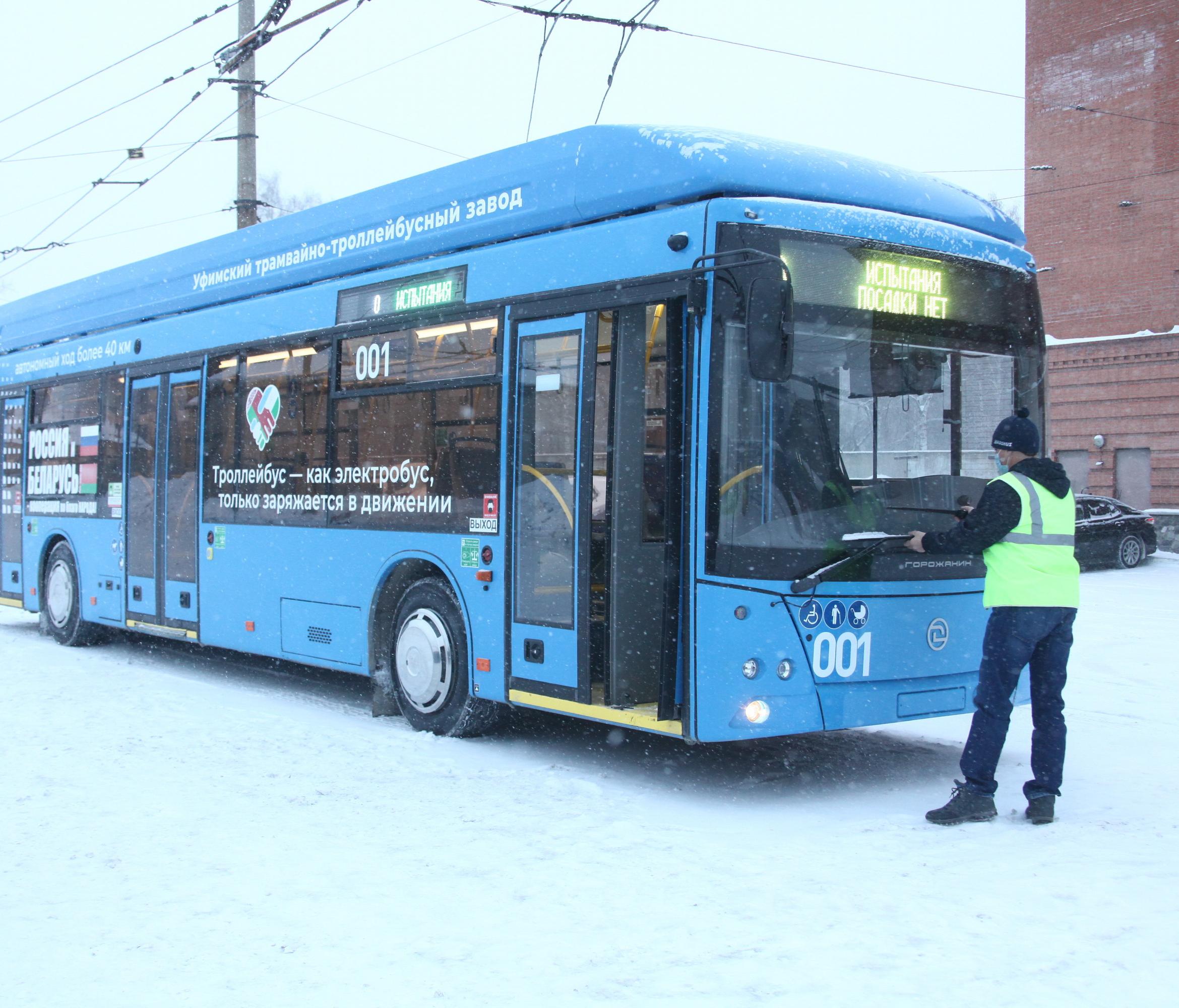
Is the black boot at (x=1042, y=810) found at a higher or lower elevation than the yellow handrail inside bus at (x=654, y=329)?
lower

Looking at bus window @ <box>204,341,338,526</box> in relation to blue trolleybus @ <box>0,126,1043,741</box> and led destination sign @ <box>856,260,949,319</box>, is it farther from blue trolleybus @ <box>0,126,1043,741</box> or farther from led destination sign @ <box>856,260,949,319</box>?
led destination sign @ <box>856,260,949,319</box>

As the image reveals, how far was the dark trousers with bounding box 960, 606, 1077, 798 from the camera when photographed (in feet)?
19.5

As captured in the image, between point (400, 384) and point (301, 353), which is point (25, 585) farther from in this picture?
point (400, 384)

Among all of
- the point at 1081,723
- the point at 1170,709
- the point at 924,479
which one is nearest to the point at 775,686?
the point at 924,479

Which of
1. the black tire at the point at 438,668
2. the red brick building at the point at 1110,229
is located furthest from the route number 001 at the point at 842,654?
the red brick building at the point at 1110,229

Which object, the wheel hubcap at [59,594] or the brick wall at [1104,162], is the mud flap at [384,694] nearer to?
the wheel hubcap at [59,594]

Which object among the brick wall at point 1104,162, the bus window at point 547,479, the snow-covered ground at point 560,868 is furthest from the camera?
the brick wall at point 1104,162

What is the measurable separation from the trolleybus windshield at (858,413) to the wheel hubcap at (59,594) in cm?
909

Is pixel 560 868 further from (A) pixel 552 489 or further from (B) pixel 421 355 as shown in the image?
(B) pixel 421 355

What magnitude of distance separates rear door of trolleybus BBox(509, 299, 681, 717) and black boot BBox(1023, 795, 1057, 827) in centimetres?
178

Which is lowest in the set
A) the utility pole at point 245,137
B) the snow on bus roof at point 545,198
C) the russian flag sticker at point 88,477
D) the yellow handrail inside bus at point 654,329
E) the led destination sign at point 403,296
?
the russian flag sticker at point 88,477

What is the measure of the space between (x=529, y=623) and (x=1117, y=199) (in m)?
26.5

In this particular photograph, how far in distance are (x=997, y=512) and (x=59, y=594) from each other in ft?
34.5

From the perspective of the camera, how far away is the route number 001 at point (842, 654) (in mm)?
6352
